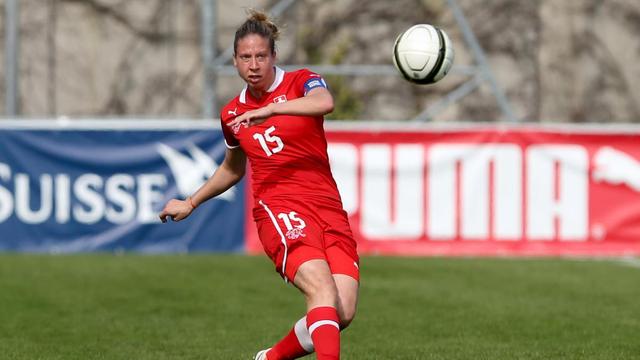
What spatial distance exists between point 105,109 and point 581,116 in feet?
30.8

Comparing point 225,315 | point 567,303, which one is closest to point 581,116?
point 567,303

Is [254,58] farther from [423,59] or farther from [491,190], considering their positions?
[491,190]

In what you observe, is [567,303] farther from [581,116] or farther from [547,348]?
[581,116]

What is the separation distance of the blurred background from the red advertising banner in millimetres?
7020

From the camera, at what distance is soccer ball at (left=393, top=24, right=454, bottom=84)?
24.7ft

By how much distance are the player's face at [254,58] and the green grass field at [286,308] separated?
94.8 inches

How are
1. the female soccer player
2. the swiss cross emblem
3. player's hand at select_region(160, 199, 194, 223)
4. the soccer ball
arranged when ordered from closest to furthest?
the female soccer player < the swiss cross emblem < player's hand at select_region(160, 199, 194, 223) < the soccer ball

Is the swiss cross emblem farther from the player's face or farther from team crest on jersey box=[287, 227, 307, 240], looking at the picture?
team crest on jersey box=[287, 227, 307, 240]

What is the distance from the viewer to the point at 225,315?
33.8ft

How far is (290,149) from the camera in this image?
6.59m

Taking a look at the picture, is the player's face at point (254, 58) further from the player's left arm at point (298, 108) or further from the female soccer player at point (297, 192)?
the player's left arm at point (298, 108)

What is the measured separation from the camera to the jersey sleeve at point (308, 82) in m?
6.43

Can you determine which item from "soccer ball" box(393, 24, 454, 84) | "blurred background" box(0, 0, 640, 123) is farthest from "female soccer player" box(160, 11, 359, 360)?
"blurred background" box(0, 0, 640, 123)

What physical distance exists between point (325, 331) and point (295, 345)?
24.7 inches
